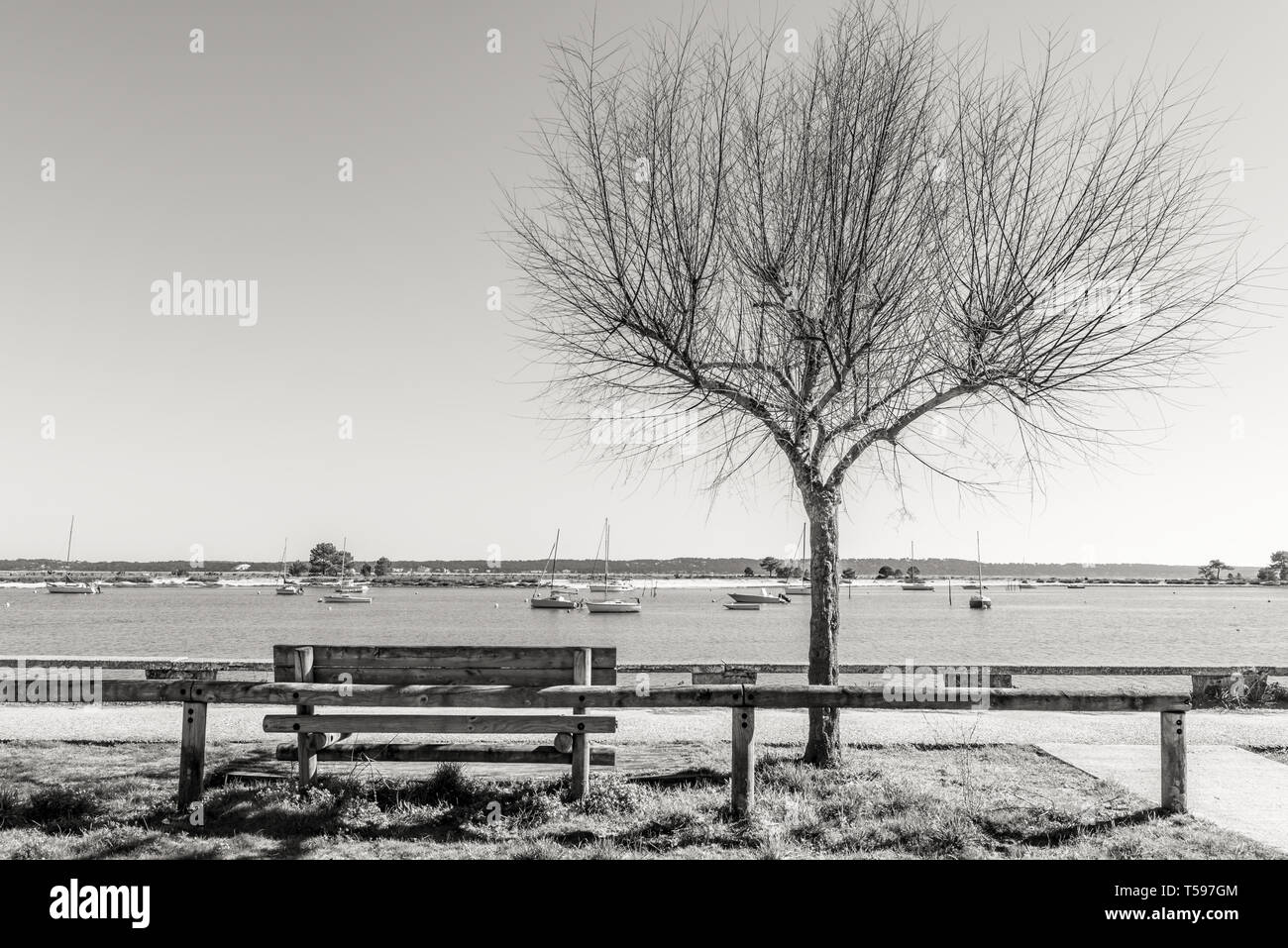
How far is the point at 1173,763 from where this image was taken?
607 centimetres

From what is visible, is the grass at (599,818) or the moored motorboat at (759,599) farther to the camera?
the moored motorboat at (759,599)

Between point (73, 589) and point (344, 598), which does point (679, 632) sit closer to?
point (344, 598)

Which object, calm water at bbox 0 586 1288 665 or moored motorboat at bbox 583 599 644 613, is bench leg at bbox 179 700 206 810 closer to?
calm water at bbox 0 586 1288 665

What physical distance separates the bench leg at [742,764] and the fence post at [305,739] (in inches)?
118

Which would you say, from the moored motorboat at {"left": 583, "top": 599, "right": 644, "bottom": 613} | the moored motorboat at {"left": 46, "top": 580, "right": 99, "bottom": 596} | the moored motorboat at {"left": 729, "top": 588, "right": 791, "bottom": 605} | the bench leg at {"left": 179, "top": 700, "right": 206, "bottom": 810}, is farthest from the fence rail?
the moored motorboat at {"left": 46, "top": 580, "right": 99, "bottom": 596}

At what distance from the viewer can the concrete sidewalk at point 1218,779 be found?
19.6ft

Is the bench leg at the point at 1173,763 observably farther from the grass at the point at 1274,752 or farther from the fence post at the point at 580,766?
the fence post at the point at 580,766

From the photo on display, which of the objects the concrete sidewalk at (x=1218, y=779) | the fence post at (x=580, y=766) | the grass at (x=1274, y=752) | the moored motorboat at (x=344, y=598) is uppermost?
the fence post at (x=580, y=766)

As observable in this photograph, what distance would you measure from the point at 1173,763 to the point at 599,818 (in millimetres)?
3994

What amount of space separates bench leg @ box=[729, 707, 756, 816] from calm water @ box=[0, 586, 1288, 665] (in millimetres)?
34214

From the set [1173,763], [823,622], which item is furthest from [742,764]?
[1173,763]

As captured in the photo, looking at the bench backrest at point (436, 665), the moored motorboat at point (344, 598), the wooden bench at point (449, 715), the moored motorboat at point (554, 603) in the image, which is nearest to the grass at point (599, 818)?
the wooden bench at point (449, 715)
